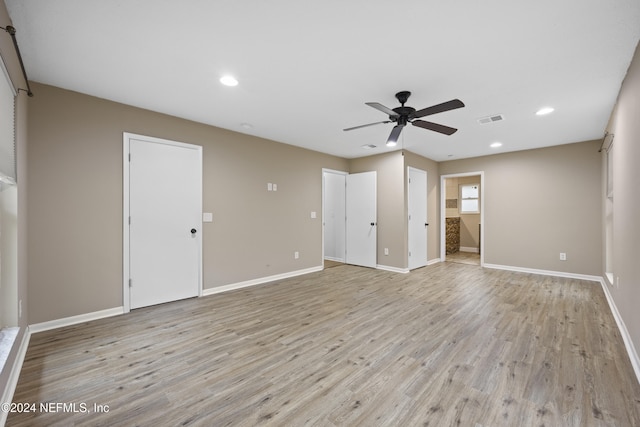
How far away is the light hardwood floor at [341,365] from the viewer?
5.42 feet

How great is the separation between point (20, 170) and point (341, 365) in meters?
3.13

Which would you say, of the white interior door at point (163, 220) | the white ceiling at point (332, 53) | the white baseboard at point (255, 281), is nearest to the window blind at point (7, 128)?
the white ceiling at point (332, 53)

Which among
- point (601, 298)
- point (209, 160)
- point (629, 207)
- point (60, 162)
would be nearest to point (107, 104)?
→ point (60, 162)

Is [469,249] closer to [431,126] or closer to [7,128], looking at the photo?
[431,126]

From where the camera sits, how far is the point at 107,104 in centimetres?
319

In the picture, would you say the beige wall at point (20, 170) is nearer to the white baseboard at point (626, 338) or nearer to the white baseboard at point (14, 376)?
the white baseboard at point (14, 376)

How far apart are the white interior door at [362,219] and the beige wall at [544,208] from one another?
2423 millimetres

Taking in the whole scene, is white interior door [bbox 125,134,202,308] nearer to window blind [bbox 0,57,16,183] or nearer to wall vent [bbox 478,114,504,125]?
window blind [bbox 0,57,16,183]

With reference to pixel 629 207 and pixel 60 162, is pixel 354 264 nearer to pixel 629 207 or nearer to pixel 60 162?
pixel 629 207

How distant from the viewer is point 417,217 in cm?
598

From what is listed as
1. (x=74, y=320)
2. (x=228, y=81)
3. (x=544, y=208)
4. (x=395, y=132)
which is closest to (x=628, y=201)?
(x=395, y=132)

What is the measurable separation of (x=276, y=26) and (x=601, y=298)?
5284 mm

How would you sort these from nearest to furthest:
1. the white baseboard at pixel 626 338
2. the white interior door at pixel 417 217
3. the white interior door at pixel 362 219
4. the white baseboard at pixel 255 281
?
the white baseboard at pixel 626 338 < the white baseboard at pixel 255 281 < the white interior door at pixel 417 217 < the white interior door at pixel 362 219

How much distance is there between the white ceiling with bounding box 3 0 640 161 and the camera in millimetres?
1807
